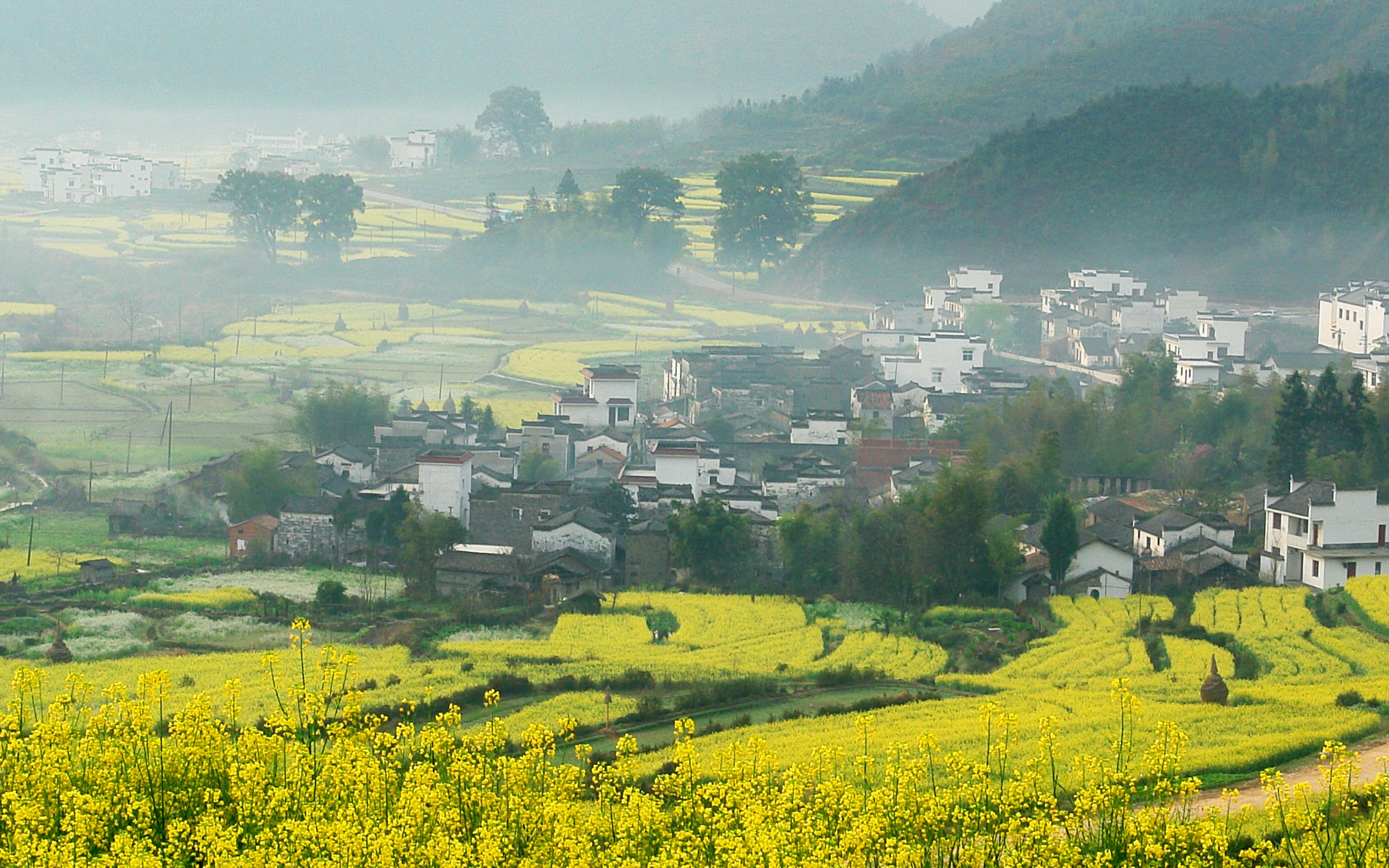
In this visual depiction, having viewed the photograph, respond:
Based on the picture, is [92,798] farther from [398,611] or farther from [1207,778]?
[398,611]

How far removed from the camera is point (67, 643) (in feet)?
56.1

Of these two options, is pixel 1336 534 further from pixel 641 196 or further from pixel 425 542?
pixel 641 196

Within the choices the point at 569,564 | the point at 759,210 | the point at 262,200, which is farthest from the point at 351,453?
the point at 262,200

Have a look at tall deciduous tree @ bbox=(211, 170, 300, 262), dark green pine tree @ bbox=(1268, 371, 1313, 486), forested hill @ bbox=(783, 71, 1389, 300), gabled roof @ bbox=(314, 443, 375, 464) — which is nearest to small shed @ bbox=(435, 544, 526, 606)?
gabled roof @ bbox=(314, 443, 375, 464)

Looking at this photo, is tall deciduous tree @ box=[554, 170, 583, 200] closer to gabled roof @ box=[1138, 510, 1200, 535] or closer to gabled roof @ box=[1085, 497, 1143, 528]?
gabled roof @ box=[1085, 497, 1143, 528]

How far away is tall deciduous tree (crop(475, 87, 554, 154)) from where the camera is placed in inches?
2847

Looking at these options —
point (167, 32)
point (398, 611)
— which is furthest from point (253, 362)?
point (167, 32)

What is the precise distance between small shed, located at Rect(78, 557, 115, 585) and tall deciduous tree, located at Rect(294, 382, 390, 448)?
7547mm

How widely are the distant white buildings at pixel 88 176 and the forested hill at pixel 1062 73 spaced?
20664 mm

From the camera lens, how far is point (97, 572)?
20.0 m

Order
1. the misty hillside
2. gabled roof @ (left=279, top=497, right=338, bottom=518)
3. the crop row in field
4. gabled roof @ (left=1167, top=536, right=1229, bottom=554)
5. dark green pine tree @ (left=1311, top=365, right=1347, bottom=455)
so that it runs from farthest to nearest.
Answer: the misty hillside, dark green pine tree @ (left=1311, top=365, right=1347, bottom=455), gabled roof @ (left=279, top=497, right=338, bottom=518), gabled roof @ (left=1167, top=536, right=1229, bottom=554), the crop row in field

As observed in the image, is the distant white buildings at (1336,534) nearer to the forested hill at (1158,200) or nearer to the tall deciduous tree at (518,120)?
the forested hill at (1158,200)

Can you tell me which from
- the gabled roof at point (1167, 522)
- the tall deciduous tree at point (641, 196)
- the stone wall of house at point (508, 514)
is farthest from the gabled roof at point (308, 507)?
the tall deciduous tree at point (641, 196)

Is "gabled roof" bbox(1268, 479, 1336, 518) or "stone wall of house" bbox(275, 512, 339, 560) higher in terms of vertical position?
"gabled roof" bbox(1268, 479, 1336, 518)
